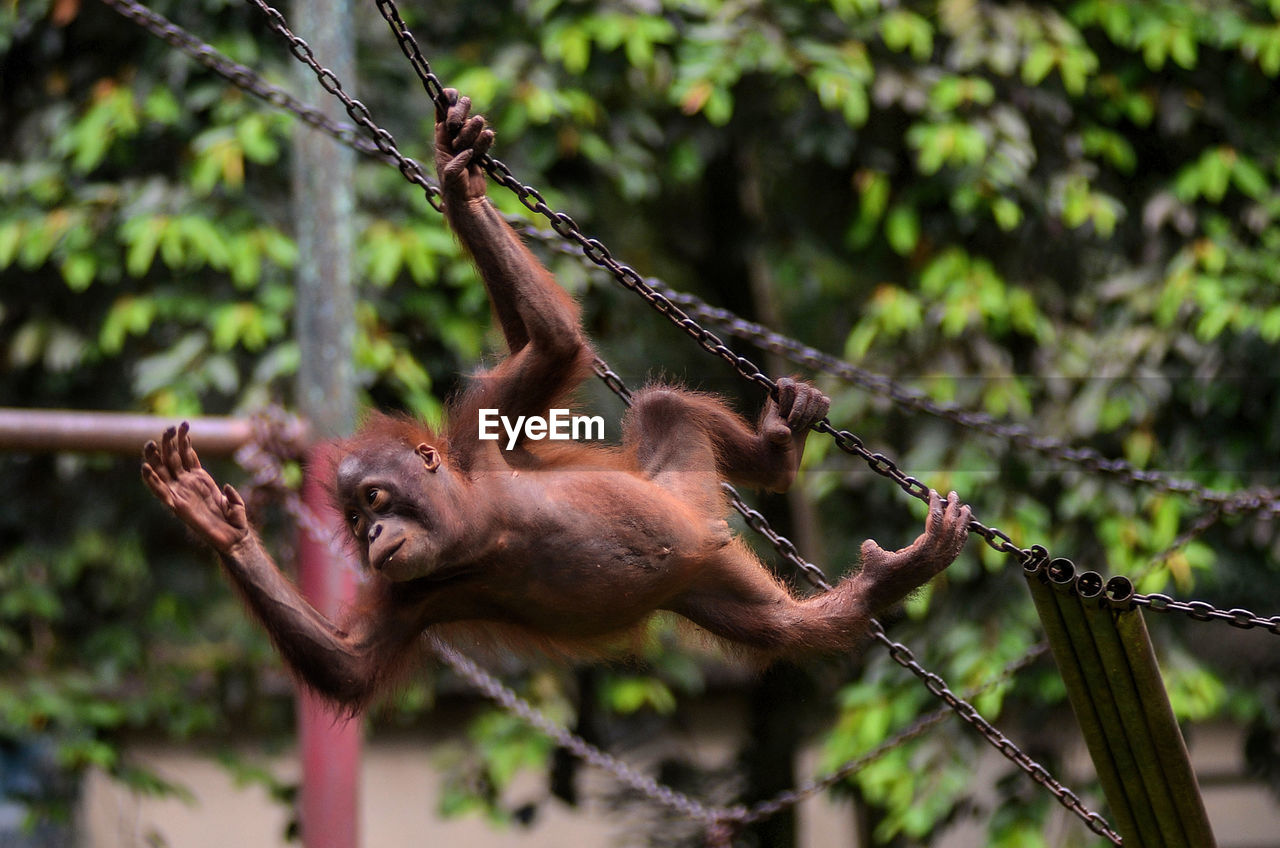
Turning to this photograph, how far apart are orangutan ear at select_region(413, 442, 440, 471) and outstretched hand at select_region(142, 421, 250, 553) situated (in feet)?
0.99

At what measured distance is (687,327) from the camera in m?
2.22

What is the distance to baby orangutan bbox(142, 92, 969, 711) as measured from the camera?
2141 mm

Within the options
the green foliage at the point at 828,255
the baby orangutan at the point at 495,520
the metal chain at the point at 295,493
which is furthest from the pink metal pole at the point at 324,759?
the baby orangutan at the point at 495,520

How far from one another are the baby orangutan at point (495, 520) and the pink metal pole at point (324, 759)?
156 centimetres

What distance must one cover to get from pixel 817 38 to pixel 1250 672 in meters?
2.75

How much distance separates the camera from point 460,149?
7.09 feet

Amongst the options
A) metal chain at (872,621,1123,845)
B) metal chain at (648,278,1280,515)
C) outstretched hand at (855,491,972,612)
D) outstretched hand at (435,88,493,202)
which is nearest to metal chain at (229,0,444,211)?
outstretched hand at (435,88,493,202)

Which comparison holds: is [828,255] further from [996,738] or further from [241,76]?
[996,738]

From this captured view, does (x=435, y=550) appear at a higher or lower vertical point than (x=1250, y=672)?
higher

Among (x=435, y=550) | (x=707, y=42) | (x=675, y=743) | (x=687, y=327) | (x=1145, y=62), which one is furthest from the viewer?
(x=675, y=743)

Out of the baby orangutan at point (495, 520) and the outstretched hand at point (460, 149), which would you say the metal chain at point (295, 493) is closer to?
the baby orangutan at point (495, 520)

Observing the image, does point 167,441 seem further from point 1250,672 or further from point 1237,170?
point 1250,672

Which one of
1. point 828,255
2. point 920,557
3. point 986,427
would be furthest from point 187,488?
point 828,255

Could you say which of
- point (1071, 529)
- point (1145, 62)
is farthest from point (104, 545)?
point (1145, 62)
